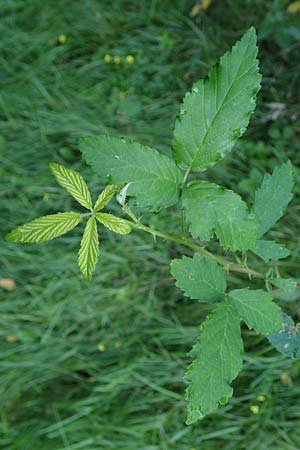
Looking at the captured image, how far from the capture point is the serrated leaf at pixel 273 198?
1305 millimetres

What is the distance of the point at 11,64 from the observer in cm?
264

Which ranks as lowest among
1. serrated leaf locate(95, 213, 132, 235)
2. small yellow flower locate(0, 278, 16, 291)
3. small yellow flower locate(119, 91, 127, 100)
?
small yellow flower locate(0, 278, 16, 291)

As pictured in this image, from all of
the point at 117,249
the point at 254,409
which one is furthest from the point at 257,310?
the point at 117,249

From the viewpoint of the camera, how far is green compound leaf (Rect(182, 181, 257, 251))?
99 cm

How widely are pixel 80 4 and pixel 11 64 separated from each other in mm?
439

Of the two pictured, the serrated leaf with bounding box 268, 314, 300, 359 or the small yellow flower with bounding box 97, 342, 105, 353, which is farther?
the small yellow flower with bounding box 97, 342, 105, 353

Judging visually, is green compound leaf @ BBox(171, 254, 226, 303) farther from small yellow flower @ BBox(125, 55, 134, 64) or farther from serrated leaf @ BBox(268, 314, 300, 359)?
small yellow flower @ BBox(125, 55, 134, 64)

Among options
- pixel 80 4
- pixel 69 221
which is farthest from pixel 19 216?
pixel 69 221

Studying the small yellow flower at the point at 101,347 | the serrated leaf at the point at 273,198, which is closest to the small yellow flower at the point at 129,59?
the small yellow flower at the point at 101,347

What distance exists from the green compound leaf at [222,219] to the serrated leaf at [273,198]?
306 millimetres

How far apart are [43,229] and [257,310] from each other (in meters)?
0.47

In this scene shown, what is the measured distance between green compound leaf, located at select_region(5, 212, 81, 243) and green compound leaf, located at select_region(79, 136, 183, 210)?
0.11 m

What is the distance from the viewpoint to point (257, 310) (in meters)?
1.12

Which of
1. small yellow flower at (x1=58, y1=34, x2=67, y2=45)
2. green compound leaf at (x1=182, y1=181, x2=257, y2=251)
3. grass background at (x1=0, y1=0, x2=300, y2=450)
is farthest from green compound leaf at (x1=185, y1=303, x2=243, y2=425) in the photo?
small yellow flower at (x1=58, y1=34, x2=67, y2=45)
